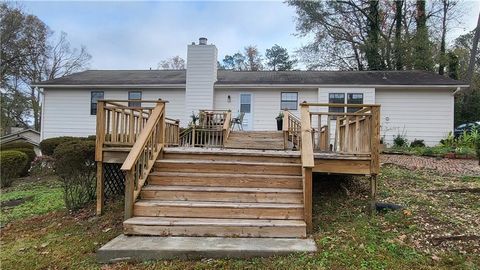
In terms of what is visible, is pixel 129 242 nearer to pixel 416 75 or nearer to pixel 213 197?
pixel 213 197

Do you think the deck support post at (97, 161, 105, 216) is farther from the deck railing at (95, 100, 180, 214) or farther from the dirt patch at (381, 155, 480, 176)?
the dirt patch at (381, 155, 480, 176)

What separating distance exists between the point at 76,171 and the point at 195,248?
3481 mm

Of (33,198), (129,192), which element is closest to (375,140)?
(129,192)

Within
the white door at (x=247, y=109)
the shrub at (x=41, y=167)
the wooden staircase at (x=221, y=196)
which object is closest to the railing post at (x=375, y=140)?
the wooden staircase at (x=221, y=196)

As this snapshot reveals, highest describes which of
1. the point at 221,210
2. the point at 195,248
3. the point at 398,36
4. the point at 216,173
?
the point at 398,36


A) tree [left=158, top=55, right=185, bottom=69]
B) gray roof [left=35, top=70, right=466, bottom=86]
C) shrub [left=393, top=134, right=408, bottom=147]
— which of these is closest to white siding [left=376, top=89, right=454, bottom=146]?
shrub [left=393, top=134, right=408, bottom=147]

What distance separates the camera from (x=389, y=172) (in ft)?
25.2

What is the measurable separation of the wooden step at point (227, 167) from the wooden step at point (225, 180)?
20cm

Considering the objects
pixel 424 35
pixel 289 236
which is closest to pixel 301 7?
pixel 424 35

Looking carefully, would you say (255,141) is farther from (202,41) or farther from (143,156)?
(143,156)

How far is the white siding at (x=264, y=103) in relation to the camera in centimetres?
1521

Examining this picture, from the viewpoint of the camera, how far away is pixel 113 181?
6.36 m

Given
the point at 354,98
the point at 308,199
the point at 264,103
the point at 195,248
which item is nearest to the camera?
the point at 195,248

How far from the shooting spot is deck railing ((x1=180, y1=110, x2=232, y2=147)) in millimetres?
11539
